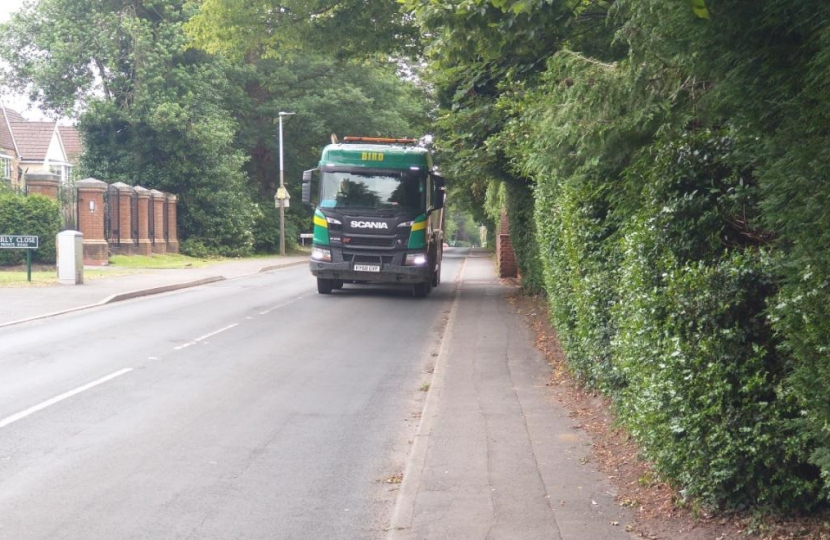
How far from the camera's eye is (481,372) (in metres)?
11.4

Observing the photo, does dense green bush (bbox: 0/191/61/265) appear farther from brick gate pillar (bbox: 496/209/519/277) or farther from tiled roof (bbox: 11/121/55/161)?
tiled roof (bbox: 11/121/55/161)

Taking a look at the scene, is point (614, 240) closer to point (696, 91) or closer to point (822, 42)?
point (696, 91)

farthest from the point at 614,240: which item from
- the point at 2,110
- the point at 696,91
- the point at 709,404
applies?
the point at 2,110

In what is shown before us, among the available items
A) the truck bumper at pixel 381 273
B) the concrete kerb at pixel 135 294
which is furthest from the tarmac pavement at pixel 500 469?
the truck bumper at pixel 381 273

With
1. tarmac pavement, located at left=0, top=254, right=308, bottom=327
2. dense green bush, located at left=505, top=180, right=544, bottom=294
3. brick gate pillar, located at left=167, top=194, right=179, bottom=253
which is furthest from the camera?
brick gate pillar, located at left=167, top=194, right=179, bottom=253

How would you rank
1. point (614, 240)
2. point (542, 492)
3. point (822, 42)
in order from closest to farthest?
point (822, 42), point (542, 492), point (614, 240)

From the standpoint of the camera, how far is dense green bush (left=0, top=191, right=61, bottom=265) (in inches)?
1150

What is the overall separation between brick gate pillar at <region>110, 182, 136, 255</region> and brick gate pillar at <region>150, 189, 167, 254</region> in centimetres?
272

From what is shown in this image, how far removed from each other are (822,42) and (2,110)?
63.2m

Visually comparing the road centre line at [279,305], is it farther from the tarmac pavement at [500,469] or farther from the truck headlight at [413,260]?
the tarmac pavement at [500,469]

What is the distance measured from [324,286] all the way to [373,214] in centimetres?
264

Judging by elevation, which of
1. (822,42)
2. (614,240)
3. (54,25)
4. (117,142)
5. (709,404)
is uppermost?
(54,25)

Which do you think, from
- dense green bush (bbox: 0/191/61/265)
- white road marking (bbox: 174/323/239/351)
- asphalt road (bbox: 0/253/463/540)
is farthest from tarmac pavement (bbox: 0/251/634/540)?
dense green bush (bbox: 0/191/61/265)

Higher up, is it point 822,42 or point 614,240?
point 822,42
